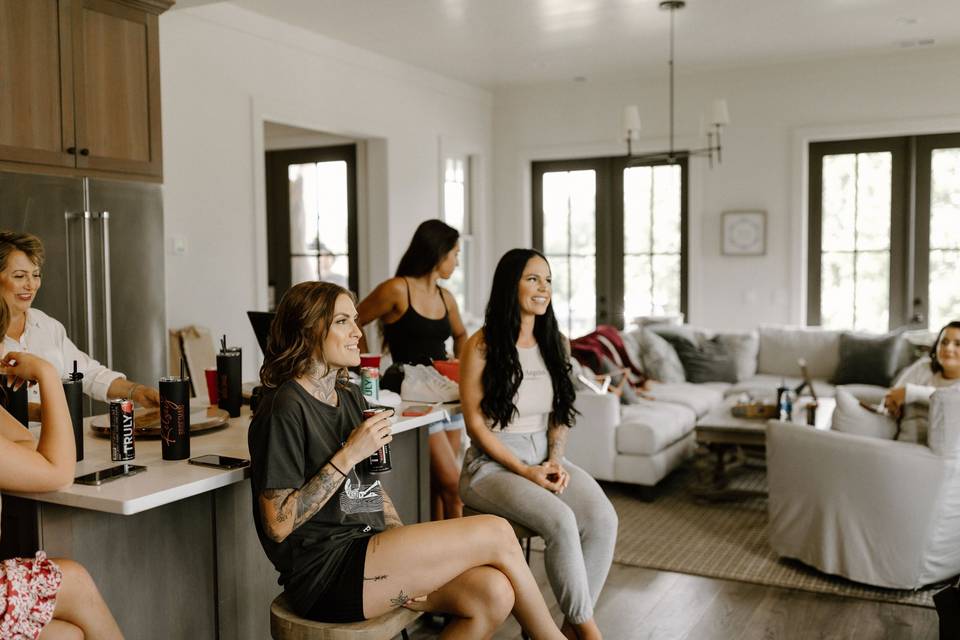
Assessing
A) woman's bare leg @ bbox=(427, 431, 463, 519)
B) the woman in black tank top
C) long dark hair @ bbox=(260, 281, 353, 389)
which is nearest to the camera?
long dark hair @ bbox=(260, 281, 353, 389)

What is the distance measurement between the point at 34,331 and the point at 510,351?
4.79ft

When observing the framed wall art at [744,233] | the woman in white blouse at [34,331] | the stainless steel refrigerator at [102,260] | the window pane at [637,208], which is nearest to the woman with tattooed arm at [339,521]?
the woman in white blouse at [34,331]

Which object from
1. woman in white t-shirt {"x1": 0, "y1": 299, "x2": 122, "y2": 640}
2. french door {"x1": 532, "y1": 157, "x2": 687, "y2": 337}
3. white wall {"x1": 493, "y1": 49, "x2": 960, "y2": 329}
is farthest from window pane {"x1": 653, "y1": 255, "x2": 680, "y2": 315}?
woman in white t-shirt {"x1": 0, "y1": 299, "x2": 122, "y2": 640}

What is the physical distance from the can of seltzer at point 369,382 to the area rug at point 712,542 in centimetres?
181

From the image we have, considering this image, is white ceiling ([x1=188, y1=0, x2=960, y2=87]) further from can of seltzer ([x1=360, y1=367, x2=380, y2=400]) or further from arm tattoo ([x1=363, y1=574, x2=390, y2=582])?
arm tattoo ([x1=363, y1=574, x2=390, y2=582])

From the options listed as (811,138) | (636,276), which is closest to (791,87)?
(811,138)

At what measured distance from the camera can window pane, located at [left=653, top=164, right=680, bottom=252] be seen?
25.5 feet

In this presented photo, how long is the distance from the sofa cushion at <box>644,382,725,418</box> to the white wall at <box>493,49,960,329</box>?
1193mm

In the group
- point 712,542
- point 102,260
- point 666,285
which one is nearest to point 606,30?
point 666,285

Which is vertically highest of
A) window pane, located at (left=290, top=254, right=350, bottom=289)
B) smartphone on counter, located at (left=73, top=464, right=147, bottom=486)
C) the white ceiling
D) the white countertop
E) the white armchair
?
the white ceiling

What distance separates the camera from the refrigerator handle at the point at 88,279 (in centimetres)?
399

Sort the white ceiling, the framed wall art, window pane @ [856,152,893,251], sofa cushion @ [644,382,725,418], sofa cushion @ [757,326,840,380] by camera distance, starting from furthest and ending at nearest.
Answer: the framed wall art → window pane @ [856,152,893,251] → sofa cushion @ [757,326,840,380] → sofa cushion @ [644,382,725,418] → the white ceiling

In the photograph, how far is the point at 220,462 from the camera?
7.16ft

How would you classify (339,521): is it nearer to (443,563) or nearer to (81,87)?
(443,563)
